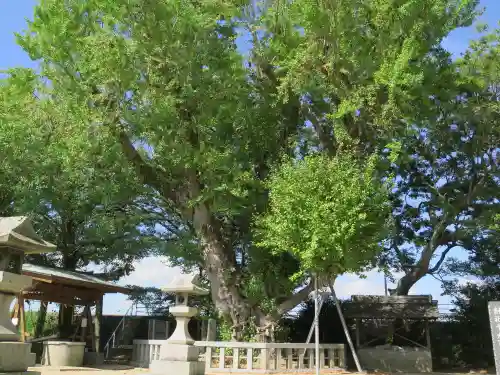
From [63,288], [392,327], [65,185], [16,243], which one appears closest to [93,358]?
[63,288]

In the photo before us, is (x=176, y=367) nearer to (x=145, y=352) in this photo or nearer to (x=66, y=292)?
(x=145, y=352)

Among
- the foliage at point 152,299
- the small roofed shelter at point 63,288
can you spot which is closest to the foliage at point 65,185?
the foliage at point 152,299

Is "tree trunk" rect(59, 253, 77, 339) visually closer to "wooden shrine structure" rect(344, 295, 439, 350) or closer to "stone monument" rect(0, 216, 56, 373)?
"wooden shrine structure" rect(344, 295, 439, 350)

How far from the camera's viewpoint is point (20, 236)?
7934 millimetres

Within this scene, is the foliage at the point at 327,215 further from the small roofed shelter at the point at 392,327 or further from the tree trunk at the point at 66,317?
the tree trunk at the point at 66,317

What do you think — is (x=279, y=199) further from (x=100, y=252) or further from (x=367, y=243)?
(x=100, y=252)

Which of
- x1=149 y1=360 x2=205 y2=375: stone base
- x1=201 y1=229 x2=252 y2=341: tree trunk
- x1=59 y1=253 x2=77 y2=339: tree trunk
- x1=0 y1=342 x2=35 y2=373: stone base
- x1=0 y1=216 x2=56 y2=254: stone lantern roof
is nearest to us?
x1=0 y1=342 x2=35 y2=373: stone base

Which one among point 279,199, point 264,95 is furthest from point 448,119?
point 279,199

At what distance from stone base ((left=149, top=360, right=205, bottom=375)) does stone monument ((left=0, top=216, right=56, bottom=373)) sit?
4.00 meters

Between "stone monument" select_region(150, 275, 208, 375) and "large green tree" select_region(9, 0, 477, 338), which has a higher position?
"large green tree" select_region(9, 0, 477, 338)

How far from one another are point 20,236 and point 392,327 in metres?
14.8

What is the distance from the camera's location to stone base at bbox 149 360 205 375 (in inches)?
445

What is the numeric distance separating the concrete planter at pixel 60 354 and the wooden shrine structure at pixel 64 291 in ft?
3.30

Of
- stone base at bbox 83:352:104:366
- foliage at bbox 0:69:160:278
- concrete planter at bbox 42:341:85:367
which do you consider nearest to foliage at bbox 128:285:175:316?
foliage at bbox 0:69:160:278
